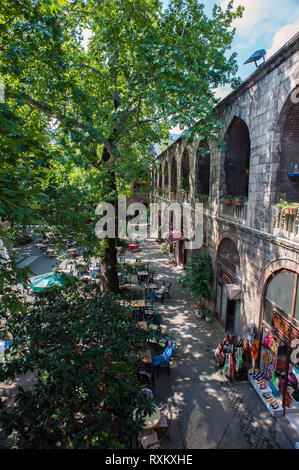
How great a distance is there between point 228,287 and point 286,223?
12.0ft

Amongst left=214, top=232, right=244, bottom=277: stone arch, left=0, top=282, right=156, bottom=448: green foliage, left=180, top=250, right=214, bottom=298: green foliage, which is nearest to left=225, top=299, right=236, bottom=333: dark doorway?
left=180, top=250, right=214, bottom=298: green foliage

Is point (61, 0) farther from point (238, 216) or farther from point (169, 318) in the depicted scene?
point (169, 318)

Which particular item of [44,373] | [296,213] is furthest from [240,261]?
[44,373]

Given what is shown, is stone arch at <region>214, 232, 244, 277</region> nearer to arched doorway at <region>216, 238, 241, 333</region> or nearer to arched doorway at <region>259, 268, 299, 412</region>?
arched doorway at <region>216, 238, 241, 333</region>

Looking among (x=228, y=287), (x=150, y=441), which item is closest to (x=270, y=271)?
(x=228, y=287)

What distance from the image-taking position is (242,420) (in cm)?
666

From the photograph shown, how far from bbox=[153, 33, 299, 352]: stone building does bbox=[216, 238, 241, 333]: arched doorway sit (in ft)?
0.12

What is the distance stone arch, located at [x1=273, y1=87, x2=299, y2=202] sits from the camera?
22.0 ft

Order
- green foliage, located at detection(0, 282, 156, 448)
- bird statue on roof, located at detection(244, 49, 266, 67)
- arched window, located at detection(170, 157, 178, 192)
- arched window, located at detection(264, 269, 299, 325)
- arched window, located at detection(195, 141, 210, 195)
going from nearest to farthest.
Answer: green foliage, located at detection(0, 282, 156, 448)
arched window, located at detection(264, 269, 299, 325)
bird statue on roof, located at detection(244, 49, 266, 67)
arched window, located at detection(195, 141, 210, 195)
arched window, located at detection(170, 157, 178, 192)

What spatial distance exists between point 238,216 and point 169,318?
5779 mm

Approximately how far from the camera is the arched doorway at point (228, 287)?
31.0 feet

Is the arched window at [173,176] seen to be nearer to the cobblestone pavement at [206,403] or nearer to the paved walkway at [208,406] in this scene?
the cobblestone pavement at [206,403]

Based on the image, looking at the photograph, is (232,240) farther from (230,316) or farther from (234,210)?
(230,316)

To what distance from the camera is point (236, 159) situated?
410 inches
